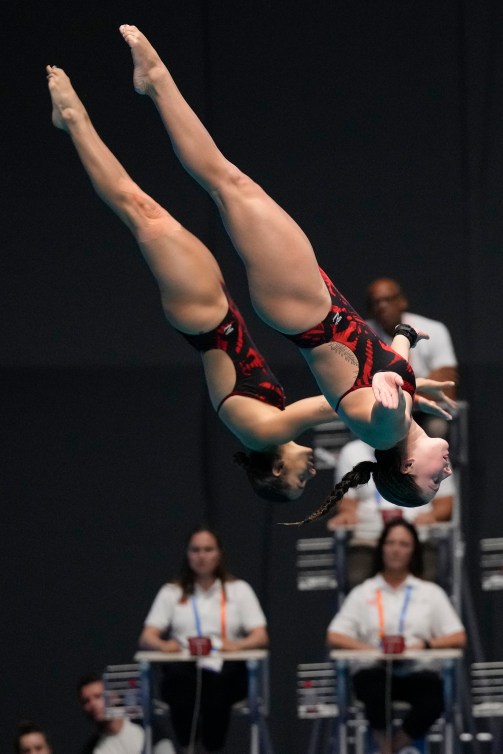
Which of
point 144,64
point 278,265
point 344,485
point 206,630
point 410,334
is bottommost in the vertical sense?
point 206,630

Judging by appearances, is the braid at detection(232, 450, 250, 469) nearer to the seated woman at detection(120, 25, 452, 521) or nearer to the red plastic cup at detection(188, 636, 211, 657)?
the seated woman at detection(120, 25, 452, 521)

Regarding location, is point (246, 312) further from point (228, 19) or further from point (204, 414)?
point (228, 19)

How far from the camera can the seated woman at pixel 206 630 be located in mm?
7098

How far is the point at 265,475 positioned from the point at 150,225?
0.97 meters

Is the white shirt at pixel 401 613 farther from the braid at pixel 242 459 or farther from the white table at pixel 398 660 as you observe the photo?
the braid at pixel 242 459

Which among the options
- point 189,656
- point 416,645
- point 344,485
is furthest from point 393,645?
point 344,485

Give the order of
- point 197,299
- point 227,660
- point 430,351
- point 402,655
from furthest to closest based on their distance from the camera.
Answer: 1. point 430,351
2. point 227,660
3. point 402,655
4. point 197,299

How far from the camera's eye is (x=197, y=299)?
19.6 ft

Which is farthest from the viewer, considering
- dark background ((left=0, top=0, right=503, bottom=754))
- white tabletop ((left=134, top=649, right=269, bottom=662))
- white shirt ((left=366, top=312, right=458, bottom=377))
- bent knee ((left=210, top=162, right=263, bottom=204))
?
dark background ((left=0, top=0, right=503, bottom=754))

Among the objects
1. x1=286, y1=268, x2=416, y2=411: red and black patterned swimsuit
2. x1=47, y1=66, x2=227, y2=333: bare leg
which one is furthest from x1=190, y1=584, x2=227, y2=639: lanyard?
x1=286, y1=268, x2=416, y2=411: red and black patterned swimsuit

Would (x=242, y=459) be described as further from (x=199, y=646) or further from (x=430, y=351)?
(x=430, y=351)

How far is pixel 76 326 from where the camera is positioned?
8992 millimetres

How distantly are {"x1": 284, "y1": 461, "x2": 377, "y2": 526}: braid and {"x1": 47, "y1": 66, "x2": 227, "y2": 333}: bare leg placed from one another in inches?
41.0

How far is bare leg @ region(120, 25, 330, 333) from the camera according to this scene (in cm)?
529
